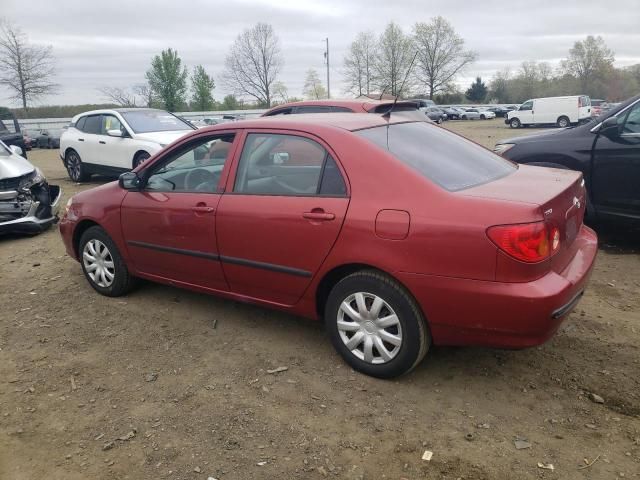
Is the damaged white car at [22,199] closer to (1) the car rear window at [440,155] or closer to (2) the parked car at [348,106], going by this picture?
(2) the parked car at [348,106]

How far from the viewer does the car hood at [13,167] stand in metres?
6.92

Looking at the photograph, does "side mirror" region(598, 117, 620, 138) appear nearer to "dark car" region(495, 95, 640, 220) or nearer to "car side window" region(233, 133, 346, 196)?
"dark car" region(495, 95, 640, 220)

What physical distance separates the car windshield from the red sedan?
6690mm

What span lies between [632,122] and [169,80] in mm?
A: 65602

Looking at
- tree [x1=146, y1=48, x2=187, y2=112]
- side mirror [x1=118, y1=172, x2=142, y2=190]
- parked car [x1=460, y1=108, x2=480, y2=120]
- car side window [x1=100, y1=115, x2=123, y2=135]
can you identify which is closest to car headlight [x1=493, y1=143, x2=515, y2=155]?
side mirror [x1=118, y1=172, x2=142, y2=190]

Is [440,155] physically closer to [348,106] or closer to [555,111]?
[348,106]

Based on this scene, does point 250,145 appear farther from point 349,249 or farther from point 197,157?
point 349,249

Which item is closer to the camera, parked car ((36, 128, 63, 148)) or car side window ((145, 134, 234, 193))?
car side window ((145, 134, 234, 193))

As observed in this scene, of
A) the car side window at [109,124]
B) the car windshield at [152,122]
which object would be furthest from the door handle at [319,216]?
the car side window at [109,124]

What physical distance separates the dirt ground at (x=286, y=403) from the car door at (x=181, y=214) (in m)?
0.46

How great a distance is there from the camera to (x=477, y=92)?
7575 centimetres

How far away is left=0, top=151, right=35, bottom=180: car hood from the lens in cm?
692

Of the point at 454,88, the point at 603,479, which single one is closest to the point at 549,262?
the point at 603,479

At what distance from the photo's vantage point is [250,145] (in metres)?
3.78
